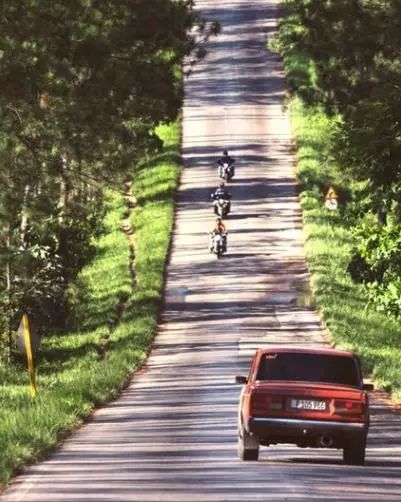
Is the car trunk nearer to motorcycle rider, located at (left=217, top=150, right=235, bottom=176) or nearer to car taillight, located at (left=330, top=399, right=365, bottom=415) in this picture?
car taillight, located at (left=330, top=399, right=365, bottom=415)

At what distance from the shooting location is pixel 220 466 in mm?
22016

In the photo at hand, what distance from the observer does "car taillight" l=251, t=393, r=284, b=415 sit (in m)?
22.8

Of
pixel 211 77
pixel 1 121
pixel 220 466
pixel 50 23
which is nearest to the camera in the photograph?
pixel 220 466

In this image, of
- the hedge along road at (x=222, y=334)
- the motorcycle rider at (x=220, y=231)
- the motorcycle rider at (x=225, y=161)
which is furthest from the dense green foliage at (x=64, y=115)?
the motorcycle rider at (x=225, y=161)

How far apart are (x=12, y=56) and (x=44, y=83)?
189 cm

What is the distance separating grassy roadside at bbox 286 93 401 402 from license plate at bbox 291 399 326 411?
39.5ft

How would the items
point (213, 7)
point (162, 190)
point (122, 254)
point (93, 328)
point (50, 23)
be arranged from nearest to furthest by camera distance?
point (50, 23), point (93, 328), point (122, 254), point (162, 190), point (213, 7)

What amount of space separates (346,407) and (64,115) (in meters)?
26.6

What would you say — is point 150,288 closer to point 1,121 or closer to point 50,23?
point 50,23

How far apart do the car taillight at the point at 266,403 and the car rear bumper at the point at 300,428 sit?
14cm

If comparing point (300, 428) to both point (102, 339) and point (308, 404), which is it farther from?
point (102, 339)

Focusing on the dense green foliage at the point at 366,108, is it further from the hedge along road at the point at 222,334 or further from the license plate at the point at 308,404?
the license plate at the point at 308,404

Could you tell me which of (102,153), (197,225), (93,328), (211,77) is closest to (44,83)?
(102,153)

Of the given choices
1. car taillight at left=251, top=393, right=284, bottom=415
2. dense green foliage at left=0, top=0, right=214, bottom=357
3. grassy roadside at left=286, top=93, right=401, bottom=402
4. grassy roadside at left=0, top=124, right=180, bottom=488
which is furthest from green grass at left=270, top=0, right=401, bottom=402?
car taillight at left=251, top=393, right=284, bottom=415
